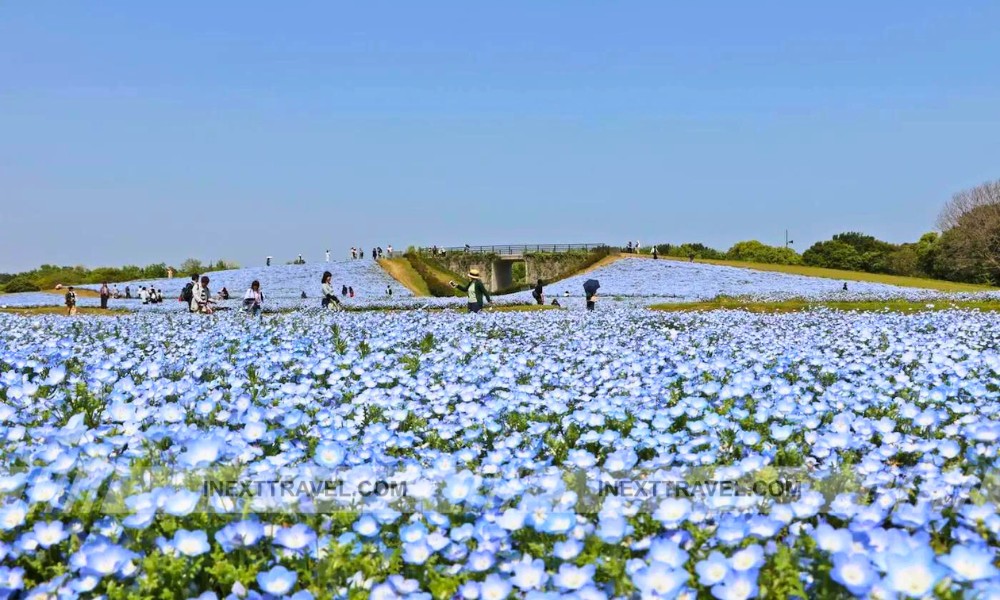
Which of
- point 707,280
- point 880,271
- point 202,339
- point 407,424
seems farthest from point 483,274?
point 407,424

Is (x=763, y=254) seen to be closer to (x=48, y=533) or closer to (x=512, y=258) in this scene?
(x=512, y=258)

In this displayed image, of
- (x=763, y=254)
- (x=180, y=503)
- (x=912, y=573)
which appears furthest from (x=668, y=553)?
(x=763, y=254)

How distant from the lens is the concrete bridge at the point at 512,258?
49375mm

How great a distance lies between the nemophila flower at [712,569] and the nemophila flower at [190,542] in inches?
58.0

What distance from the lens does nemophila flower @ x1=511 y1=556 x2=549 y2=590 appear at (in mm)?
2258

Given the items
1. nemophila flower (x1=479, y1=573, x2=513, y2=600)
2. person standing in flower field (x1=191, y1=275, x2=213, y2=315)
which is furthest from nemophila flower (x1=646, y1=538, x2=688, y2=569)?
person standing in flower field (x1=191, y1=275, x2=213, y2=315)

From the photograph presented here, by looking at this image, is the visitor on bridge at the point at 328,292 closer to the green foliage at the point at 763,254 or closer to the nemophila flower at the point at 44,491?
the nemophila flower at the point at 44,491

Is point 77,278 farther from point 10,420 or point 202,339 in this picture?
point 10,420

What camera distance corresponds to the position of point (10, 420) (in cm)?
434

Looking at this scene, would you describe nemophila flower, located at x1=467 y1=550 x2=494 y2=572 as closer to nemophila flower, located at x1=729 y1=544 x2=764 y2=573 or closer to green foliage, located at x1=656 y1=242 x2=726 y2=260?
nemophila flower, located at x1=729 y1=544 x2=764 y2=573

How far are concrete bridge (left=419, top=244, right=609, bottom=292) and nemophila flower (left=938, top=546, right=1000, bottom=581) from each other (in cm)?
4629

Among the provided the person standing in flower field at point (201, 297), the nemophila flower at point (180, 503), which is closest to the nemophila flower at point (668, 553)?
the nemophila flower at point (180, 503)

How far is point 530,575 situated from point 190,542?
3.45ft

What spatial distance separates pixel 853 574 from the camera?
1.97 m
